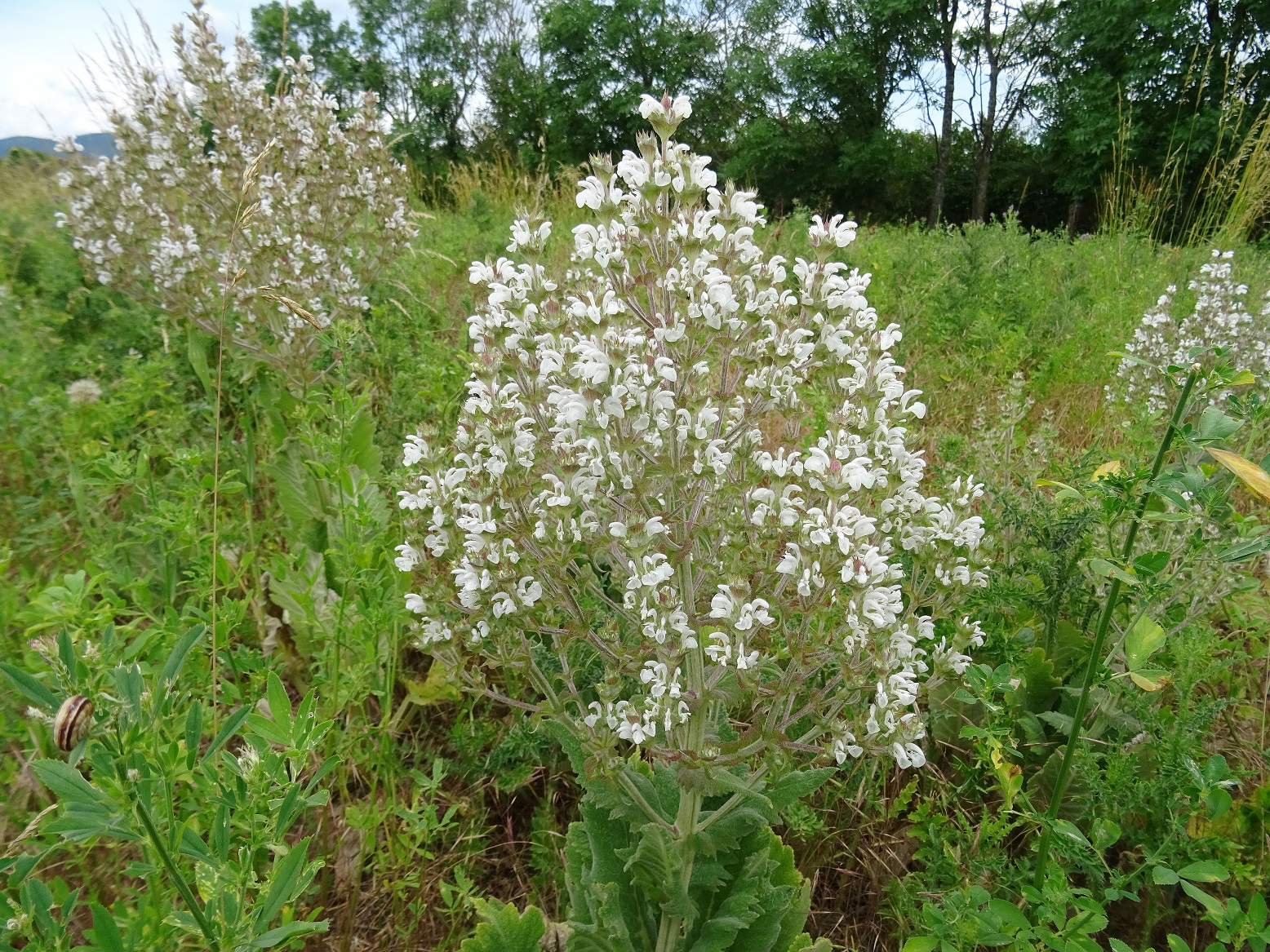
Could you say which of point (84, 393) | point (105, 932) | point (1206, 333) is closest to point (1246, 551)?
point (105, 932)

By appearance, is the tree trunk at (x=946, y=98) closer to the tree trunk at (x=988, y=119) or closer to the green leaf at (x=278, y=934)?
the tree trunk at (x=988, y=119)

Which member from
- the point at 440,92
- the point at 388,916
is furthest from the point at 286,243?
the point at 440,92

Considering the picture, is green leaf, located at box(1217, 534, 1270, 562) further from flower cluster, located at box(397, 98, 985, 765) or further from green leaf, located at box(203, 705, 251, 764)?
green leaf, located at box(203, 705, 251, 764)

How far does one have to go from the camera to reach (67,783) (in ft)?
4.02

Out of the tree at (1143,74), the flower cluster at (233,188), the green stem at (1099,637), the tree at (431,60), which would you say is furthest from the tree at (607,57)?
the green stem at (1099,637)

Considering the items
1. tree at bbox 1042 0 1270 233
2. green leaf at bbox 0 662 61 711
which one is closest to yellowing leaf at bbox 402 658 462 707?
green leaf at bbox 0 662 61 711

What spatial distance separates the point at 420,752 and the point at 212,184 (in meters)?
3.69

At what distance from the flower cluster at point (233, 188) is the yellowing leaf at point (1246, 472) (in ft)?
12.9

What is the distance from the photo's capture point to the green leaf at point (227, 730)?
1345 mm

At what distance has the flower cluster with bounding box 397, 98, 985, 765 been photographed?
155cm

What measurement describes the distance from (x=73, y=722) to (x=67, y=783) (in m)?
0.26

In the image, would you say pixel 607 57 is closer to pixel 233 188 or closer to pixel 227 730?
pixel 233 188

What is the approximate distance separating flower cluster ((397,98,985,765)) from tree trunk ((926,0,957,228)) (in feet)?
110

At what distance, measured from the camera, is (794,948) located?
1773 mm
